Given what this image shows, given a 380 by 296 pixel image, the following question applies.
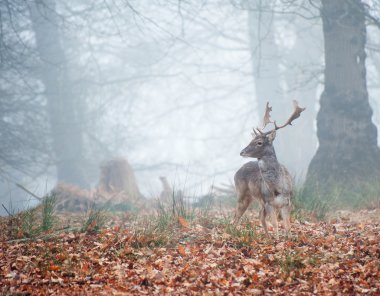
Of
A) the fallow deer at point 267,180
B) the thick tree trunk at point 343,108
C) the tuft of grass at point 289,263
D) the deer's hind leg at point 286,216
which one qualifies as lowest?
the tuft of grass at point 289,263

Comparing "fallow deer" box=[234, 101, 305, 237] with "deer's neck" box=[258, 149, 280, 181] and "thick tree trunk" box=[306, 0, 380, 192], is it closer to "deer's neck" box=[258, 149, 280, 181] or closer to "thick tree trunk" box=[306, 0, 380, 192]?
"deer's neck" box=[258, 149, 280, 181]

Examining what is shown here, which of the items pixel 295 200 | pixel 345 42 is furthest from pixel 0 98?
pixel 295 200

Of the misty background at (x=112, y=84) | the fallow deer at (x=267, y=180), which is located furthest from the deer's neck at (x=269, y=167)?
the misty background at (x=112, y=84)

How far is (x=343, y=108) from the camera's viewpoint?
13.2 m

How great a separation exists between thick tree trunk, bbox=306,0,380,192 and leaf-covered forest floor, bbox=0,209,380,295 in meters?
5.39

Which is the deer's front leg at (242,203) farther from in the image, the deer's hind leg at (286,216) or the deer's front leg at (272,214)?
the deer's hind leg at (286,216)

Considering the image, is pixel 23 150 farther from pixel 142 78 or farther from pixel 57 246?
pixel 57 246

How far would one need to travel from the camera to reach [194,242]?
7.16 meters

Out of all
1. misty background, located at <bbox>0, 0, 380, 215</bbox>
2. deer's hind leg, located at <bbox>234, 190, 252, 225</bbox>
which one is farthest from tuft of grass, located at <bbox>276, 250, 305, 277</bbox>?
misty background, located at <bbox>0, 0, 380, 215</bbox>

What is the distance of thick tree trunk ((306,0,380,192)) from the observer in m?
12.8

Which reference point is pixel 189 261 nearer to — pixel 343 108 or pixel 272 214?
pixel 272 214

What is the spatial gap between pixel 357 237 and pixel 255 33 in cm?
2248

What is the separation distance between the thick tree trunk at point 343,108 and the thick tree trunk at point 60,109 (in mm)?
14884

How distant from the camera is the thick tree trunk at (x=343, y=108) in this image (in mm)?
12828
